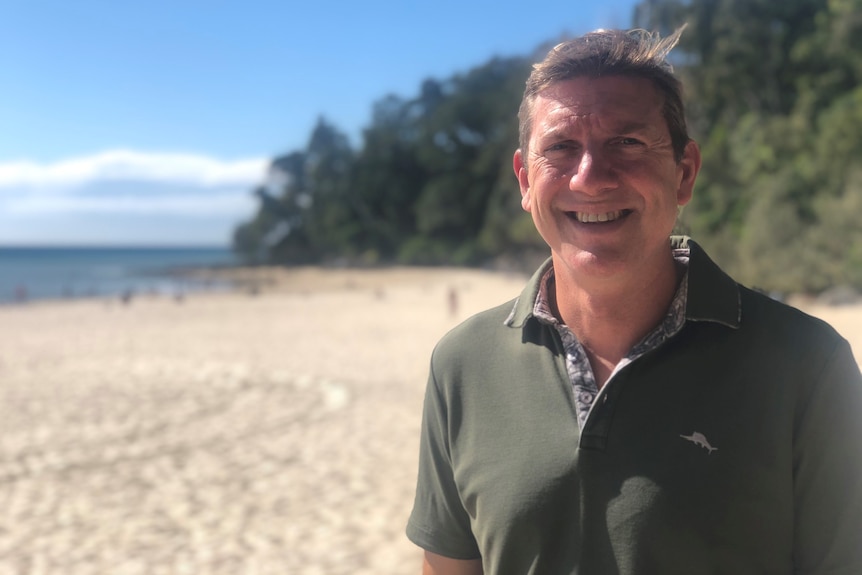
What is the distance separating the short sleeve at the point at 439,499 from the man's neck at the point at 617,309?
371mm

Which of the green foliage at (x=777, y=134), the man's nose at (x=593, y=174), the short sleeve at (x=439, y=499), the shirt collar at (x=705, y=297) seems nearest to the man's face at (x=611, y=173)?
the man's nose at (x=593, y=174)

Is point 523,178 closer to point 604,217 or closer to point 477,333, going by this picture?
point 604,217

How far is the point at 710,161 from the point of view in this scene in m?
27.0

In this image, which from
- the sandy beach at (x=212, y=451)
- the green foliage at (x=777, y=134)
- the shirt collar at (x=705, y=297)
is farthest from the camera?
the green foliage at (x=777, y=134)

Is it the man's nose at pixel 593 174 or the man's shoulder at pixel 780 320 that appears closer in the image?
the man's shoulder at pixel 780 320

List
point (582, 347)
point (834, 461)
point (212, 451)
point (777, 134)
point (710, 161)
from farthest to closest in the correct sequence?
point (710, 161) → point (777, 134) → point (212, 451) → point (582, 347) → point (834, 461)

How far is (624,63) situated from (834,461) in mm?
881

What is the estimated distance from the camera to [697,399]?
4.73 feet

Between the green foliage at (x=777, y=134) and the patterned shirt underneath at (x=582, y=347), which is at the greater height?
the green foliage at (x=777, y=134)

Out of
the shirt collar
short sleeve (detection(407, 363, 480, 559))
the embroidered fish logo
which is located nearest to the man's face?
the shirt collar

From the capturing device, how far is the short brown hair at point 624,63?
1.52 m

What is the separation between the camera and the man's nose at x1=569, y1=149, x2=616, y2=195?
150 cm

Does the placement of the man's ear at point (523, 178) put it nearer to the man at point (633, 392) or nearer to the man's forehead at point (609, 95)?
the man at point (633, 392)

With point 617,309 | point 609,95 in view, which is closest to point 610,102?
point 609,95
